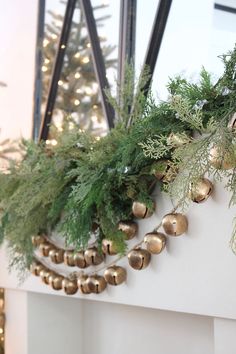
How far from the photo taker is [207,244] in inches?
57.4

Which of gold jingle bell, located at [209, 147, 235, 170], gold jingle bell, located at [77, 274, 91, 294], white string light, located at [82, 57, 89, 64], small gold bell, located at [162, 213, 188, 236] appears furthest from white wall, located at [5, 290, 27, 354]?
gold jingle bell, located at [209, 147, 235, 170]

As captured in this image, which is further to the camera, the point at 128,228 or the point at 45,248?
the point at 45,248

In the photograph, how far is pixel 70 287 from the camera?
2.00 metres

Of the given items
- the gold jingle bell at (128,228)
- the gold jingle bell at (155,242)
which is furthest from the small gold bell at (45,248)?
the gold jingle bell at (155,242)

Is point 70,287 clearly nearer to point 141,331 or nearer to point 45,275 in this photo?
point 45,275

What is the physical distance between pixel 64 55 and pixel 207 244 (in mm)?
1926

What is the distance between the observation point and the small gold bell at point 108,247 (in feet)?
5.55

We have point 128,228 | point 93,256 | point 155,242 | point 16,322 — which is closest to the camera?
point 155,242

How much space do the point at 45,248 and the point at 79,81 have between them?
3.85 feet

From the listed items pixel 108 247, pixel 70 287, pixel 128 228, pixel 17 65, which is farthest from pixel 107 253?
pixel 17 65

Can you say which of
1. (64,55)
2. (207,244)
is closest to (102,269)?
(207,244)

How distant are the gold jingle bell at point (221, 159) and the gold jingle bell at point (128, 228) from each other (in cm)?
52

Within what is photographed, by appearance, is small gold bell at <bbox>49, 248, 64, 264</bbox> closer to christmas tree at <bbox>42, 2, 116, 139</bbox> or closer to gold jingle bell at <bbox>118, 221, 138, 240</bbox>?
gold jingle bell at <bbox>118, 221, 138, 240</bbox>

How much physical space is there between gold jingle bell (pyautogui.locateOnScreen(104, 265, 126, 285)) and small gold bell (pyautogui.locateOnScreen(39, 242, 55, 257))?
442 mm
